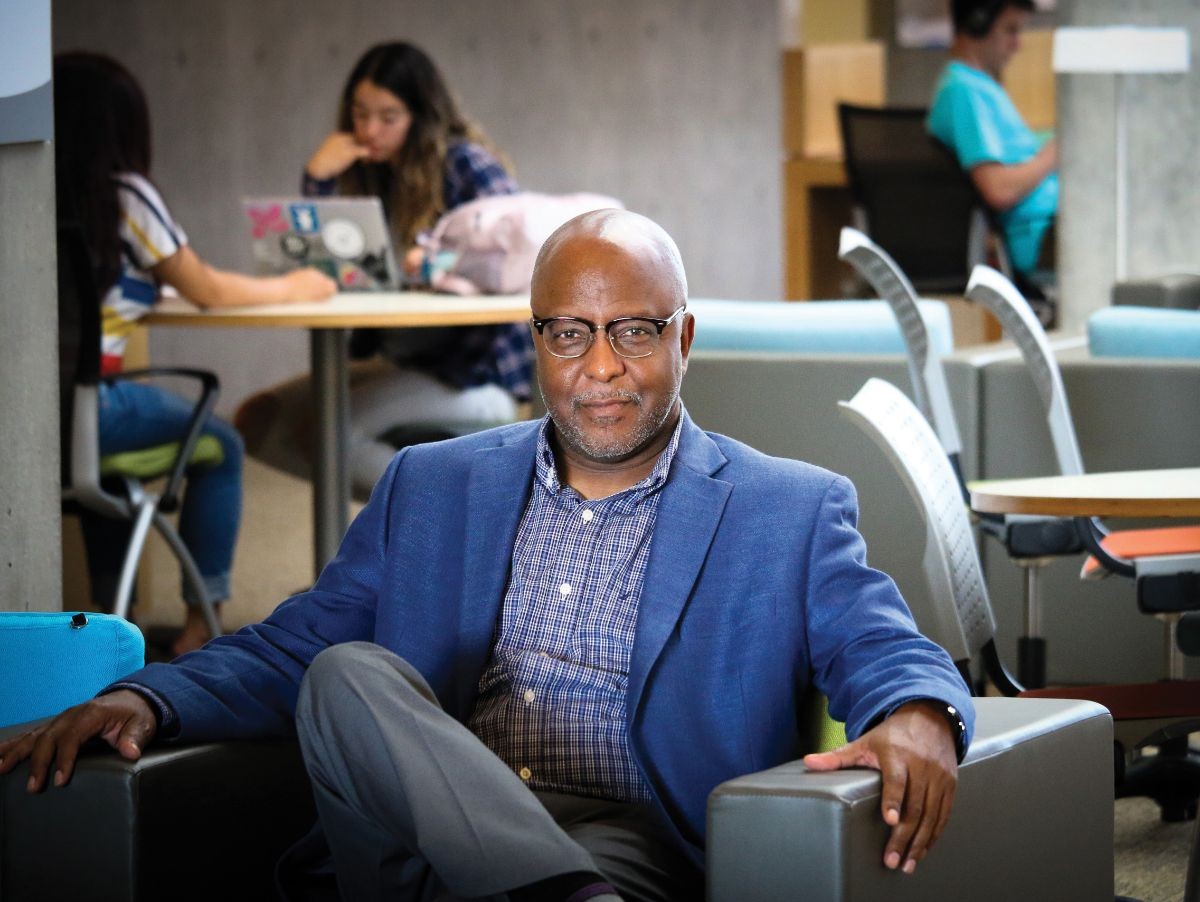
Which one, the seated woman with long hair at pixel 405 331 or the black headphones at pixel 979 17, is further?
the black headphones at pixel 979 17

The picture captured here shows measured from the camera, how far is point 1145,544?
12.1 ft

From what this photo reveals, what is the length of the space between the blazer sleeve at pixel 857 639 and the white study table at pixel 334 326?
8.00 feet

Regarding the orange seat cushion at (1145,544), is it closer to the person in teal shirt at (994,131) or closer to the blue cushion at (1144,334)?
the blue cushion at (1144,334)

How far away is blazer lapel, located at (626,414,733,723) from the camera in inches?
82.9

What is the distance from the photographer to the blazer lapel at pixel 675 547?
2.11m

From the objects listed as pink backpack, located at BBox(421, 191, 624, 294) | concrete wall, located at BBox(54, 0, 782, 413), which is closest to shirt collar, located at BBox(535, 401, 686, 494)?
pink backpack, located at BBox(421, 191, 624, 294)

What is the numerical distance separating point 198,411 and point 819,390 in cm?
143

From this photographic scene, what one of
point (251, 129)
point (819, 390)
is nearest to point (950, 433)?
point (819, 390)

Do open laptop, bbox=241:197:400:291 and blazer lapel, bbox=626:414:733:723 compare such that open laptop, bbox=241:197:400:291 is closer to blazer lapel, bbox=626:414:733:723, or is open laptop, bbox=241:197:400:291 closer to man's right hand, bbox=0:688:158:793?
blazer lapel, bbox=626:414:733:723

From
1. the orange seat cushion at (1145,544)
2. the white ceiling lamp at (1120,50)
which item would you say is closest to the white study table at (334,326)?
the orange seat cushion at (1145,544)

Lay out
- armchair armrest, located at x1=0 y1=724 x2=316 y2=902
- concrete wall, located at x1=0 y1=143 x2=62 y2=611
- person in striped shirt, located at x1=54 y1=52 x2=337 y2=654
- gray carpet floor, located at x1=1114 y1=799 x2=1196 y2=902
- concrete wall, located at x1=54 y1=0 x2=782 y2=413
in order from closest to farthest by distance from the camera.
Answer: armchair armrest, located at x1=0 y1=724 x2=316 y2=902 < concrete wall, located at x1=0 y1=143 x2=62 y2=611 < gray carpet floor, located at x1=1114 y1=799 x2=1196 y2=902 < person in striped shirt, located at x1=54 y1=52 x2=337 y2=654 < concrete wall, located at x1=54 y1=0 x2=782 y2=413

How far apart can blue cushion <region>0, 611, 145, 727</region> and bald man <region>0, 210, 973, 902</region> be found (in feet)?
0.44

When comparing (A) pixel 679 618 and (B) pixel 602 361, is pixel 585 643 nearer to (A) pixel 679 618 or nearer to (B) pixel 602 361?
(A) pixel 679 618

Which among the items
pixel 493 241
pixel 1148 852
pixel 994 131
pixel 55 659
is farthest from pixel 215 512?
pixel 994 131
